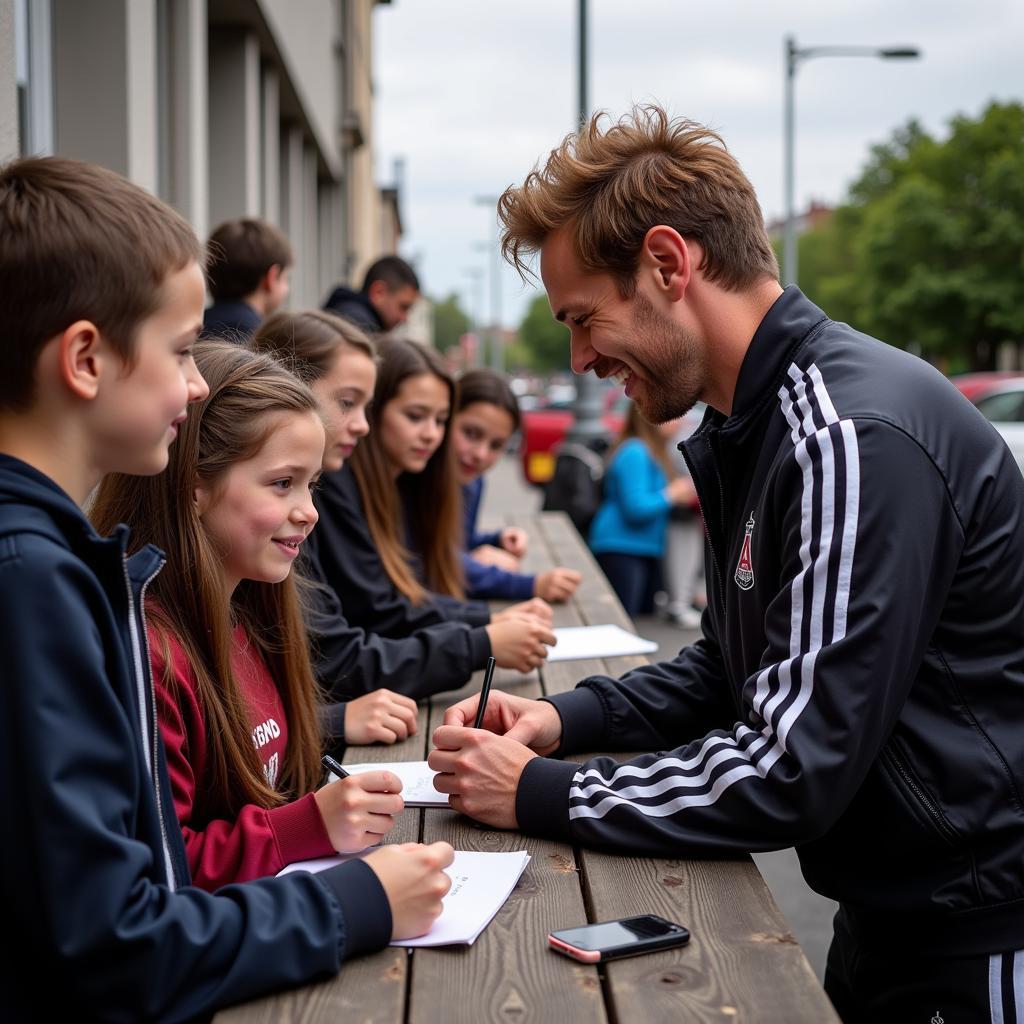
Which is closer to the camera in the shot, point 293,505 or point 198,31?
point 293,505

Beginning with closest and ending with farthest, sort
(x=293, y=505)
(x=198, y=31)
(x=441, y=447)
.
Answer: (x=293, y=505) → (x=441, y=447) → (x=198, y=31)

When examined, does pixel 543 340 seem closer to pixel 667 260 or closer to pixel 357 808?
pixel 667 260

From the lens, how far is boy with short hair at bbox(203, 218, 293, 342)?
18.3 feet

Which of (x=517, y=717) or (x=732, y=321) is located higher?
(x=732, y=321)

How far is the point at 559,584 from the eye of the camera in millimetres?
4848

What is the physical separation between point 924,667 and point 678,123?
3.66 ft

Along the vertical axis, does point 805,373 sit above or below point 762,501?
above

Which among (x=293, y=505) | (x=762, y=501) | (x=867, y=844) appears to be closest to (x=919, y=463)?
(x=762, y=501)

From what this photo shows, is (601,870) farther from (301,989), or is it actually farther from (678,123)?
(678,123)

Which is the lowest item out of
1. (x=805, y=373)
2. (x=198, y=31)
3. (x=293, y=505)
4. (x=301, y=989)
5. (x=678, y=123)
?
(x=301, y=989)

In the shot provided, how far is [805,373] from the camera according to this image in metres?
2.20

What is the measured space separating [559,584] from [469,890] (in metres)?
2.90

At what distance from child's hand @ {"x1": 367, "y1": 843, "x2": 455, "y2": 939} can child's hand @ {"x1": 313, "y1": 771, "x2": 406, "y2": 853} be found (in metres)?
0.23

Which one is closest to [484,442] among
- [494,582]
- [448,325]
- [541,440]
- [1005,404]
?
[494,582]
